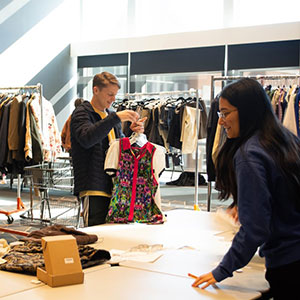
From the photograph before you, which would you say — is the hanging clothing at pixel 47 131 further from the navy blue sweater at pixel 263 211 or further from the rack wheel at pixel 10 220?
the navy blue sweater at pixel 263 211

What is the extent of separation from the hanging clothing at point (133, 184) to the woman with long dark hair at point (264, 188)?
1.41 metres

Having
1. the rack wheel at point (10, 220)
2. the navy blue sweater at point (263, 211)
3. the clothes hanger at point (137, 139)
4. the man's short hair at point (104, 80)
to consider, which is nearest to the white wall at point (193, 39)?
the rack wheel at point (10, 220)

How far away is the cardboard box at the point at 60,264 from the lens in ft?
6.23

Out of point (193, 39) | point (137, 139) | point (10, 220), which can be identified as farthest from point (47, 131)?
point (137, 139)

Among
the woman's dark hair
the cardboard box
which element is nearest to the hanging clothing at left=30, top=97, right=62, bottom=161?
the cardboard box

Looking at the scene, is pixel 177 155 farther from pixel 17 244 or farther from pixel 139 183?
pixel 17 244

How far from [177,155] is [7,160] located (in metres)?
2.59

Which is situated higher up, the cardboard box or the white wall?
the white wall

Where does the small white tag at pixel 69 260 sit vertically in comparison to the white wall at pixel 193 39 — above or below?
below

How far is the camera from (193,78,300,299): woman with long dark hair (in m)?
1.71

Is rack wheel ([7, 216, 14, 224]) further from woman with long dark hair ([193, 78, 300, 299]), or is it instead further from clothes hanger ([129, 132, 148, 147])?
woman with long dark hair ([193, 78, 300, 299])

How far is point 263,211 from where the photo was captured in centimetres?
170

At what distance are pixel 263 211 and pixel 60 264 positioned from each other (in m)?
0.78

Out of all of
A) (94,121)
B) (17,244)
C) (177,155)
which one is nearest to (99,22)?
(177,155)
